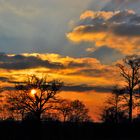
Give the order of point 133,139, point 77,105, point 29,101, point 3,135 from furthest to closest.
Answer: point 77,105 < point 29,101 < point 133,139 < point 3,135

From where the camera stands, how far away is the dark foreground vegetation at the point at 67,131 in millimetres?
45625

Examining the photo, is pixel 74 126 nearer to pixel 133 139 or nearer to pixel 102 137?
pixel 102 137

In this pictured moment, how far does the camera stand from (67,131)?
162 feet

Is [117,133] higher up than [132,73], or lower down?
lower down

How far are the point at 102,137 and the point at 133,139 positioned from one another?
158 inches

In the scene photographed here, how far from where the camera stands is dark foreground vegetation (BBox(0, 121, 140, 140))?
150 ft

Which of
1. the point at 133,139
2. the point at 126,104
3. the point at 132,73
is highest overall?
the point at 132,73

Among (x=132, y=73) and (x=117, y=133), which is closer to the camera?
(x=117, y=133)

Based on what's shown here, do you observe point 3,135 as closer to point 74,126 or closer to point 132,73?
point 74,126

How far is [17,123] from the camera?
47.0 m

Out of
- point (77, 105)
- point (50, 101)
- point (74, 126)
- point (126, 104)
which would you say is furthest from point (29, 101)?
point (77, 105)

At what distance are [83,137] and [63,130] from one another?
2574 mm

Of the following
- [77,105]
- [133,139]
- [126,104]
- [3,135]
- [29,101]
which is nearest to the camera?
[3,135]

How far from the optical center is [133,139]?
4853 cm
